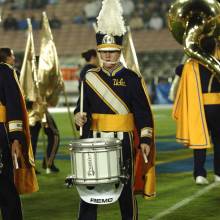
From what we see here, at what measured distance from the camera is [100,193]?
5195mm

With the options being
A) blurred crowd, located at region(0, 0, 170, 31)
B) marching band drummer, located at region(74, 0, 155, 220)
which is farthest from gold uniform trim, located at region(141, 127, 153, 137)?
blurred crowd, located at region(0, 0, 170, 31)

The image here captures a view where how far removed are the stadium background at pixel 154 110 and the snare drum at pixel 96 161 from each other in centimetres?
195

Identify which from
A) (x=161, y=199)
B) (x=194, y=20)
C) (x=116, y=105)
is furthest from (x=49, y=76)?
(x=116, y=105)

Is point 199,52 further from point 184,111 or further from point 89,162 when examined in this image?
point 89,162

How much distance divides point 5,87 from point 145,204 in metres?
2.78

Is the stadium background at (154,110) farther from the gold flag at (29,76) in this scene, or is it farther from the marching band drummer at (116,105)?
the marching band drummer at (116,105)

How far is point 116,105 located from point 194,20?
4.16 meters

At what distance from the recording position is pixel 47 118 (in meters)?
10.4

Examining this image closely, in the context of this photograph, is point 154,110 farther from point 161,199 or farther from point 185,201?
point 185,201

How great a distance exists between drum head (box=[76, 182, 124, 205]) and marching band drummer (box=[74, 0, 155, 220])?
1.02 ft

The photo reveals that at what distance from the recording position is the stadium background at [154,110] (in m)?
7.49

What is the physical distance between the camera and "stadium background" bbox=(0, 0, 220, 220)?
24.6 ft

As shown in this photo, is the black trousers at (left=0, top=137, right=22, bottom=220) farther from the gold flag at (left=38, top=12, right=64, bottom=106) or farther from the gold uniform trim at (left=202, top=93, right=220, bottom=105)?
the gold flag at (left=38, top=12, right=64, bottom=106)

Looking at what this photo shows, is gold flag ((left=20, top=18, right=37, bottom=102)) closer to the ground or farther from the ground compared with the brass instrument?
closer to the ground
